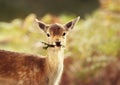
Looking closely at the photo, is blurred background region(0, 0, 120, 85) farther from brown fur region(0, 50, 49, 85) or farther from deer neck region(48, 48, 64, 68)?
deer neck region(48, 48, 64, 68)

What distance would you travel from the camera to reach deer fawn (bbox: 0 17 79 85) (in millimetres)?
7848

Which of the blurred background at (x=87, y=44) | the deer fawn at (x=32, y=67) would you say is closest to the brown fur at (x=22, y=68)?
the deer fawn at (x=32, y=67)

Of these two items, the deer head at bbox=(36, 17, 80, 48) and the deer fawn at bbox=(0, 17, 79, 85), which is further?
the deer fawn at bbox=(0, 17, 79, 85)

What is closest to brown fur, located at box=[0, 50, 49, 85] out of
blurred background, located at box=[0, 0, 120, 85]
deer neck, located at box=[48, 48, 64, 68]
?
deer neck, located at box=[48, 48, 64, 68]

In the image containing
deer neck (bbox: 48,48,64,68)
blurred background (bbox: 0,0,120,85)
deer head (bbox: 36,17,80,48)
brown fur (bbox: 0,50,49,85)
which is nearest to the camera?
deer head (bbox: 36,17,80,48)

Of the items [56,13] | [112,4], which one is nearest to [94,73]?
[112,4]

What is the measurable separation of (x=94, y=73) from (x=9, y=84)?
4164 millimetres

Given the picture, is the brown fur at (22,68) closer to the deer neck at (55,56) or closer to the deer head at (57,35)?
the deer neck at (55,56)

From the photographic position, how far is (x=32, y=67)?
8094 millimetres

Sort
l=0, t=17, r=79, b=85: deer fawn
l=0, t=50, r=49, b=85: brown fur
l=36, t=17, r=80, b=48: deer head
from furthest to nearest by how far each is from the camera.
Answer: l=0, t=50, r=49, b=85: brown fur
l=0, t=17, r=79, b=85: deer fawn
l=36, t=17, r=80, b=48: deer head

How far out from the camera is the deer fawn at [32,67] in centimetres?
785

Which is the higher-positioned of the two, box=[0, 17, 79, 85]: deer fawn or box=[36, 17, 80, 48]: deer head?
box=[36, 17, 80, 48]: deer head

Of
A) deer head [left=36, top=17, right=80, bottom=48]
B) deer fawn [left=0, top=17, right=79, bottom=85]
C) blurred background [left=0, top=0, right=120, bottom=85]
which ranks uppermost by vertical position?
blurred background [left=0, top=0, right=120, bottom=85]

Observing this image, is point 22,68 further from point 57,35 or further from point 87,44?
point 87,44
